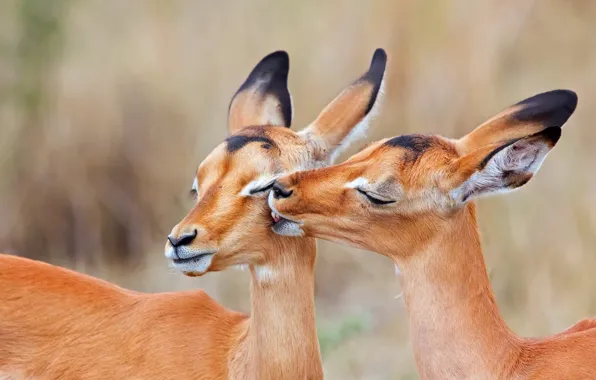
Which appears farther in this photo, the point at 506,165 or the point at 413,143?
the point at 413,143

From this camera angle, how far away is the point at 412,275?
175 inches

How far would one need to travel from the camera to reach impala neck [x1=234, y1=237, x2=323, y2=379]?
4.97 metres

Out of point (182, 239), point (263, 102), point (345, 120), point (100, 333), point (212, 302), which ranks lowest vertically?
point (100, 333)

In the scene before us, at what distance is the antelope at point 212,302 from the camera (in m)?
4.82

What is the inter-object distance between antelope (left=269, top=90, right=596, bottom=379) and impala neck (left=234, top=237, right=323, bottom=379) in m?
0.45

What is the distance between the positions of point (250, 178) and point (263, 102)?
2.98ft

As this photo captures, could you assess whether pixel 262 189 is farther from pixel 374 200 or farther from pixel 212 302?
pixel 212 302

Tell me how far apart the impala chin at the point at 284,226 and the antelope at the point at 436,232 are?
0.02 metres

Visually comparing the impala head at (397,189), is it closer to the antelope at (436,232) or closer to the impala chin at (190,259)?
the antelope at (436,232)

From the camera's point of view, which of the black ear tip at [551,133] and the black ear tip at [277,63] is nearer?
the black ear tip at [551,133]

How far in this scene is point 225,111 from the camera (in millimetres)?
9039

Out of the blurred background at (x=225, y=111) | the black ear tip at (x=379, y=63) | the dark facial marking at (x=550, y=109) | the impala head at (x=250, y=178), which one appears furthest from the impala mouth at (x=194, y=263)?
the blurred background at (x=225, y=111)

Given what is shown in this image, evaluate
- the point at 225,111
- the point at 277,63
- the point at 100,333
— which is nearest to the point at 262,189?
the point at 100,333

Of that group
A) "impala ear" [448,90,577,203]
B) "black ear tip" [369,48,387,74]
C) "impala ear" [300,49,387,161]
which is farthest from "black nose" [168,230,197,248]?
"black ear tip" [369,48,387,74]
